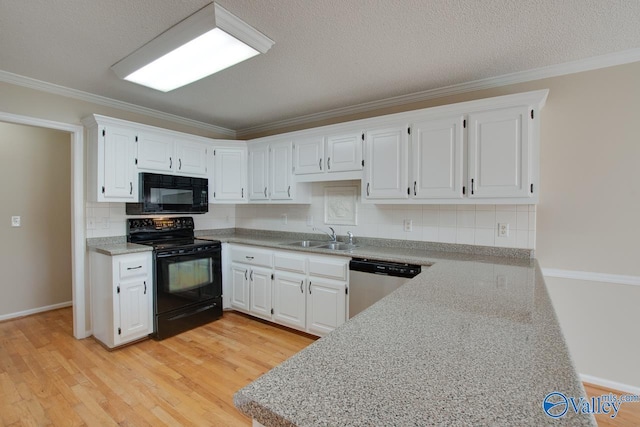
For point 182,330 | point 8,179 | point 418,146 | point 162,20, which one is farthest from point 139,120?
point 418,146

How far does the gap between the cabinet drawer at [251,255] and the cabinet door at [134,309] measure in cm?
97

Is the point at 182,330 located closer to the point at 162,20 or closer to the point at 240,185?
the point at 240,185

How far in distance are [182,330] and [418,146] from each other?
9.74 feet

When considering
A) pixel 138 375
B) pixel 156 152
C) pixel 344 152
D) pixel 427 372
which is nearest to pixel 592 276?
pixel 344 152

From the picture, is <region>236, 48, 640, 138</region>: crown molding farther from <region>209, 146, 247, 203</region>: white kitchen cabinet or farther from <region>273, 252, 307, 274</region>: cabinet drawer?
<region>273, 252, 307, 274</region>: cabinet drawer

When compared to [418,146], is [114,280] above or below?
below

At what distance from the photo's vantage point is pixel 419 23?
A: 6.07 feet

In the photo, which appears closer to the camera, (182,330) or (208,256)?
(182,330)

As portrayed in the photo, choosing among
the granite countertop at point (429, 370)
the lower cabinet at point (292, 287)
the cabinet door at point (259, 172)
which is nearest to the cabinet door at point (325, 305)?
the lower cabinet at point (292, 287)

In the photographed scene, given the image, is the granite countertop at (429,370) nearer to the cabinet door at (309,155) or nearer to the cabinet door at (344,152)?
the cabinet door at (344,152)

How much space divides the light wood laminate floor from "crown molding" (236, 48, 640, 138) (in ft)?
7.96

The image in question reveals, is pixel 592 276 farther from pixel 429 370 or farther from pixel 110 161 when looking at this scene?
pixel 110 161

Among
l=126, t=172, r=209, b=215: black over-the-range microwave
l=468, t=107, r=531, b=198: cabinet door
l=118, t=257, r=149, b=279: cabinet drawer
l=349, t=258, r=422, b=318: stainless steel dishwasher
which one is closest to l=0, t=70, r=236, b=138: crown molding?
l=126, t=172, r=209, b=215: black over-the-range microwave

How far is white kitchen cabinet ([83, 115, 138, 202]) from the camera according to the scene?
9.50 feet
